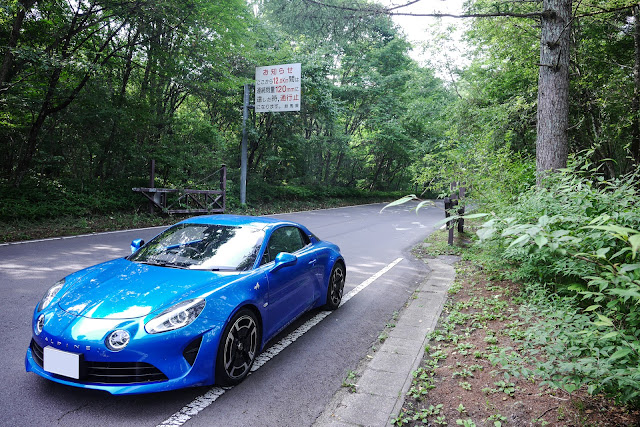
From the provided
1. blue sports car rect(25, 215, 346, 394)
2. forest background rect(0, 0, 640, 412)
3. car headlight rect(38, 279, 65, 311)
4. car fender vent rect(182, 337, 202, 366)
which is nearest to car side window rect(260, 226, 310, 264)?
blue sports car rect(25, 215, 346, 394)

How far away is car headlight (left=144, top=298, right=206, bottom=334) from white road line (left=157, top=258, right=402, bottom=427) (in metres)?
0.60

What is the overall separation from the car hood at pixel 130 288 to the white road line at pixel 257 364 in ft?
2.47

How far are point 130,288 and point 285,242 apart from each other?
1.72m

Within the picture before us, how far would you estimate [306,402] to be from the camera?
2.97 metres

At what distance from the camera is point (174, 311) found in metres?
2.83

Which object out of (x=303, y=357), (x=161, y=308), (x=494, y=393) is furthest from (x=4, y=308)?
(x=494, y=393)

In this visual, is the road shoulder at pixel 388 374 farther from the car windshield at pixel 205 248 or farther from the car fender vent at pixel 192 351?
the car windshield at pixel 205 248

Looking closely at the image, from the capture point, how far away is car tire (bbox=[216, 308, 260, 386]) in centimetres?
298

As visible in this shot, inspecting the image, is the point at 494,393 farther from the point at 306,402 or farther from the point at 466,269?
the point at 466,269

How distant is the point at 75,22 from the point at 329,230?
9764mm

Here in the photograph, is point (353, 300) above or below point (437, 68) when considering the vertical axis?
below

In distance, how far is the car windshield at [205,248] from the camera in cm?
364

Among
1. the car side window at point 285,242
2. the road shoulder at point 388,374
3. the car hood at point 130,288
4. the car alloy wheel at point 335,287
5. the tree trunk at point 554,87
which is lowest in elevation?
the road shoulder at point 388,374

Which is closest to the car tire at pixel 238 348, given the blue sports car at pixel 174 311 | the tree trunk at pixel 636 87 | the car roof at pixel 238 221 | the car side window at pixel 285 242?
the blue sports car at pixel 174 311
